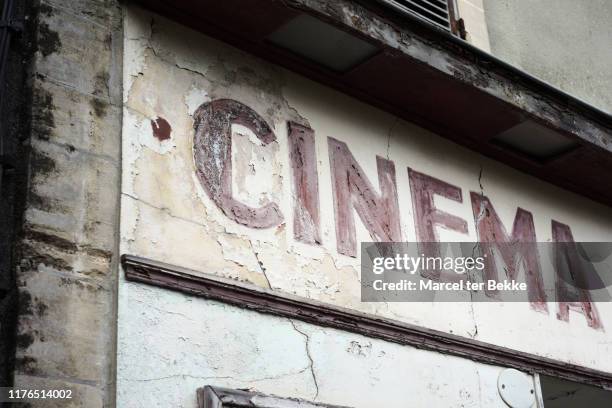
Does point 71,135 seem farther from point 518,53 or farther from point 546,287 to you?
point 518,53

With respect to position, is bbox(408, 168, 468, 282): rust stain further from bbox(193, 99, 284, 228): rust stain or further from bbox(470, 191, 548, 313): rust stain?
bbox(193, 99, 284, 228): rust stain

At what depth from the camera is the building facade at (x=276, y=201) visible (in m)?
4.26

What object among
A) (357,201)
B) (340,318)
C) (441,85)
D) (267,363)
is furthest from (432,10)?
(267,363)

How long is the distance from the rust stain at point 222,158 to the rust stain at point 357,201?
45 centimetres

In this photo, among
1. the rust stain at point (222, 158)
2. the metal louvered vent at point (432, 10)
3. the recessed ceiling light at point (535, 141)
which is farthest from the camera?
the metal louvered vent at point (432, 10)

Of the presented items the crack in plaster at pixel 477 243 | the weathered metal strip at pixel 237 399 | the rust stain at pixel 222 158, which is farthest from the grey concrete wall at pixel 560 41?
the weathered metal strip at pixel 237 399

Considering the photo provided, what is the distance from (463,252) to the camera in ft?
19.7

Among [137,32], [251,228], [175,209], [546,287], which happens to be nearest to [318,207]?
[251,228]

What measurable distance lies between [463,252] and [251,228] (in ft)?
5.23

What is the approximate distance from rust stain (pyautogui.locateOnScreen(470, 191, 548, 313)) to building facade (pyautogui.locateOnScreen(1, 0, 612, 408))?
22 mm

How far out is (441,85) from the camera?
19.2 feet

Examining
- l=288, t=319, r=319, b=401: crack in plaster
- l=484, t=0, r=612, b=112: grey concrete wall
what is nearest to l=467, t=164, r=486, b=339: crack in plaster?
l=288, t=319, r=319, b=401: crack in plaster

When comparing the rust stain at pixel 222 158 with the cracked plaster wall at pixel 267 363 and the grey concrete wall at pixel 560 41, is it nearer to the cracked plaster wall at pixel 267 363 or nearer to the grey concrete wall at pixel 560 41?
the cracked plaster wall at pixel 267 363

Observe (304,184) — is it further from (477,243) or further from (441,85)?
(477,243)
